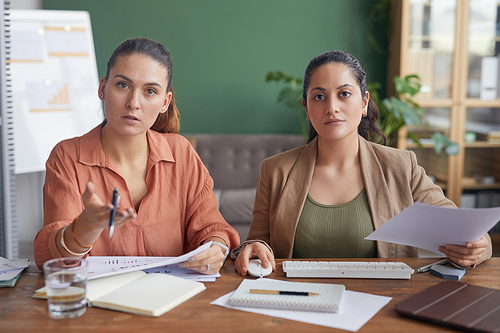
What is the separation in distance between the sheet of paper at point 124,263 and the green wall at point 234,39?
299 centimetres

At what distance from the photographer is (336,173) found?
5.07 ft

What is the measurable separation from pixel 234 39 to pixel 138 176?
2.99m

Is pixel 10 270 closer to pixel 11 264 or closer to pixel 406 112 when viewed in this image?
pixel 11 264

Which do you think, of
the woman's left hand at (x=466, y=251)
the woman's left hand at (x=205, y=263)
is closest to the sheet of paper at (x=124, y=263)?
the woman's left hand at (x=205, y=263)

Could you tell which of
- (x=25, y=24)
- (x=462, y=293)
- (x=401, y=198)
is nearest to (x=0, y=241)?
(x=25, y=24)

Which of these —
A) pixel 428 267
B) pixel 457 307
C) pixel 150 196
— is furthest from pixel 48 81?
pixel 457 307

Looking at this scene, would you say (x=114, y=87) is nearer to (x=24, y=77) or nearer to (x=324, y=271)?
(x=324, y=271)

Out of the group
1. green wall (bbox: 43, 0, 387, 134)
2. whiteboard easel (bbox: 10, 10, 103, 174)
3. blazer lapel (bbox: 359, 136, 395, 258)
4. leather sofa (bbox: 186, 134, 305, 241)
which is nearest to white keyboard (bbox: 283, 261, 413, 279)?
blazer lapel (bbox: 359, 136, 395, 258)

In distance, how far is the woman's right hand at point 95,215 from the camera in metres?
0.93

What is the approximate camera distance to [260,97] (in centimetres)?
421

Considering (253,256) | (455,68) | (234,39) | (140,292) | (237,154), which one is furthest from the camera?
(234,39)

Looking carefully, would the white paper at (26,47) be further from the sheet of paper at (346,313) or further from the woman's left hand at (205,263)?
the sheet of paper at (346,313)

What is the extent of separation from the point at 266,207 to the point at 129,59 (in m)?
0.68

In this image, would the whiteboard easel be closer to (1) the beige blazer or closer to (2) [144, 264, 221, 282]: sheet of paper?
(1) the beige blazer
